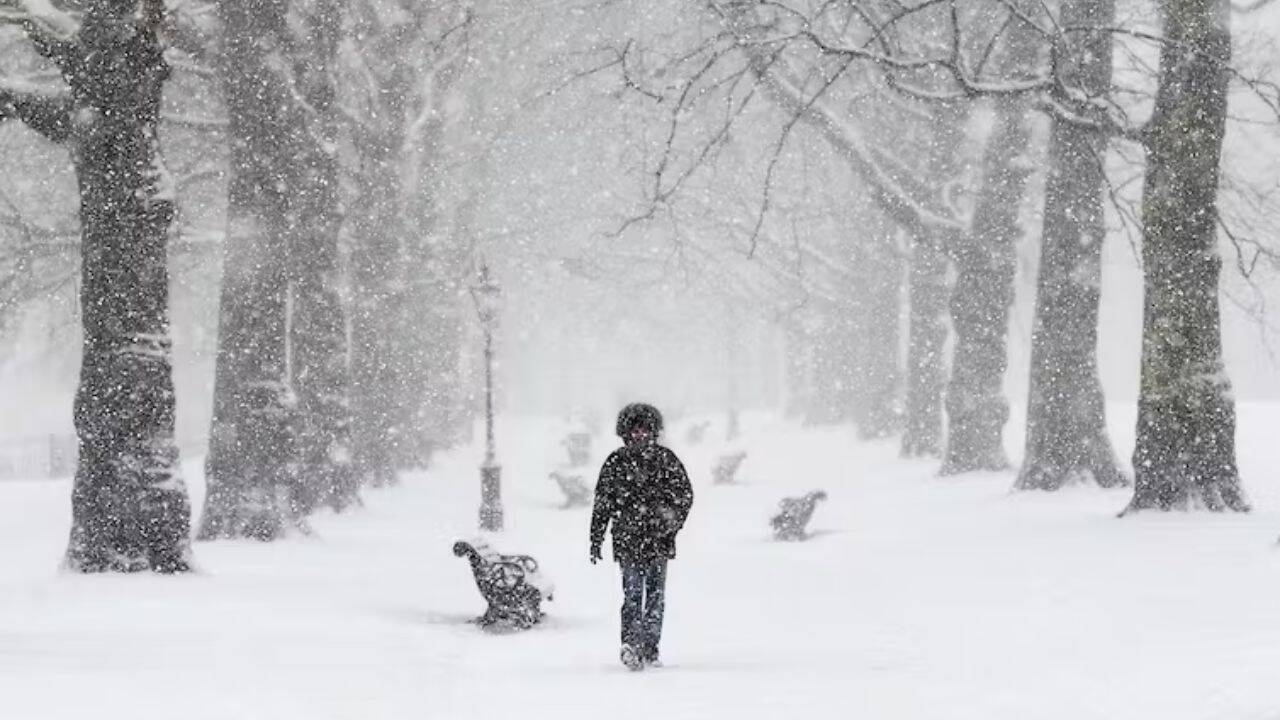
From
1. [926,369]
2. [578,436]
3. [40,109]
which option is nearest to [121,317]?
[40,109]

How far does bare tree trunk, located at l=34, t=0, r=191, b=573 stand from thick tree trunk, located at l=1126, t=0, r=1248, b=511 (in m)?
8.78

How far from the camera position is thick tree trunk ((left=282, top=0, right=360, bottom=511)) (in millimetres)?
18391

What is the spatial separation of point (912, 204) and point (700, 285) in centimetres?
3085

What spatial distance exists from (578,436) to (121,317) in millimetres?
27142

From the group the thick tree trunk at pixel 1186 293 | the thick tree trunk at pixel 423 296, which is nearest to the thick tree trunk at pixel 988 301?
the thick tree trunk at pixel 1186 293

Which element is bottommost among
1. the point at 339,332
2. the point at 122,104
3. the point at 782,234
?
the point at 339,332

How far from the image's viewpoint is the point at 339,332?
20.7 m

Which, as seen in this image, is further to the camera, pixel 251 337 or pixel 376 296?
pixel 376 296

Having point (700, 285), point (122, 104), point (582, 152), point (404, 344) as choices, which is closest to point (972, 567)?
point (122, 104)

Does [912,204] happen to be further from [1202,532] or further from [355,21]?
[1202,532]

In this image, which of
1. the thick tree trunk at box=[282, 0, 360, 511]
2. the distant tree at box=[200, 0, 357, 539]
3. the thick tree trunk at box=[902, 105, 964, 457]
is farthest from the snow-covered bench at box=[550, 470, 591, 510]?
the thick tree trunk at box=[902, 105, 964, 457]

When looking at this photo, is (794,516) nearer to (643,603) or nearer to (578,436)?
(643,603)

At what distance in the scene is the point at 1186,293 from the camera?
45.9 ft

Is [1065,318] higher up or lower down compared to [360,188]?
lower down
